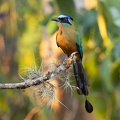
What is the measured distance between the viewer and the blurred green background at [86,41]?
2426mm

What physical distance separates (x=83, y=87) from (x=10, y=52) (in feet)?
8.88

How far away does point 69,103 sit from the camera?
13.6 ft

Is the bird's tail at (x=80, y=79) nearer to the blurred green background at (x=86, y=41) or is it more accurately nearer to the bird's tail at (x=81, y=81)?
the bird's tail at (x=81, y=81)

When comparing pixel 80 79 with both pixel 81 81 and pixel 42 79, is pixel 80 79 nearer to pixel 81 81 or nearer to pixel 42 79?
pixel 81 81

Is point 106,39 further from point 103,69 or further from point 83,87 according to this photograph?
point 83,87

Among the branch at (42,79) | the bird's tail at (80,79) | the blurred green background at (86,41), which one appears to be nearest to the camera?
the branch at (42,79)

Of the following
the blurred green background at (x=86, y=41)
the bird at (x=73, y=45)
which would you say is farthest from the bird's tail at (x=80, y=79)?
the blurred green background at (x=86, y=41)

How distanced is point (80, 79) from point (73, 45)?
95mm

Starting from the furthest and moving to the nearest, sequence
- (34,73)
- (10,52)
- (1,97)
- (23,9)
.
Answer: (10,52), (23,9), (1,97), (34,73)

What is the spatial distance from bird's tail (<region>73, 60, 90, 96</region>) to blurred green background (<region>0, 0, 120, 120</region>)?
0.77 m

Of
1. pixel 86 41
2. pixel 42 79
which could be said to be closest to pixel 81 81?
pixel 42 79

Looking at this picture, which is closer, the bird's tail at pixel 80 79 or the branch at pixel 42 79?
the branch at pixel 42 79

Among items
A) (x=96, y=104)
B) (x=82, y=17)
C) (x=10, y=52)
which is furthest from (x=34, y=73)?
(x=10, y=52)

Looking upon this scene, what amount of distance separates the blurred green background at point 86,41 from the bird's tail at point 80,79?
0.77m
